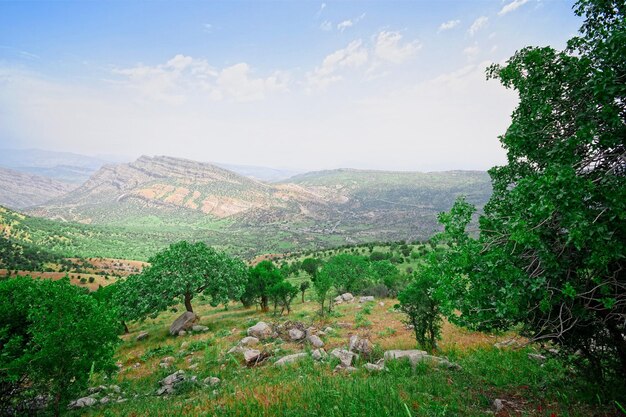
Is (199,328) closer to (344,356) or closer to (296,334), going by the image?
(296,334)

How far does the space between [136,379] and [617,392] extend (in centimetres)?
2289

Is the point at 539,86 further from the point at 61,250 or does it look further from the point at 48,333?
the point at 61,250

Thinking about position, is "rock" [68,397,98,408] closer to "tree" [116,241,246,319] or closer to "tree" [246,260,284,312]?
"tree" [116,241,246,319]

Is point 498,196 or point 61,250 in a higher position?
point 498,196

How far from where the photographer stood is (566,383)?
31.7ft

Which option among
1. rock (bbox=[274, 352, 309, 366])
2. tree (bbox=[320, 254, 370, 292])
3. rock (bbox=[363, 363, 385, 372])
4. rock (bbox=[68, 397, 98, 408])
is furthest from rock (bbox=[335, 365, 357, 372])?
tree (bbox=[320, 254, 370, 292])

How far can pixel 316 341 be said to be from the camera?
67.7ft

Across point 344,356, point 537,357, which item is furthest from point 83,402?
point 537,357

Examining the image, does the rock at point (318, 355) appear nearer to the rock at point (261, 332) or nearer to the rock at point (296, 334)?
the rock at point (296, 334)

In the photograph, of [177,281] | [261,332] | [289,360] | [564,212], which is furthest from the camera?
[177,281]

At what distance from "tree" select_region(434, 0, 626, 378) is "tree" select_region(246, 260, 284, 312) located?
28457mm

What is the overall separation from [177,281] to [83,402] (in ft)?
48.6

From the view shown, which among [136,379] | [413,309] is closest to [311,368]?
[413,309]

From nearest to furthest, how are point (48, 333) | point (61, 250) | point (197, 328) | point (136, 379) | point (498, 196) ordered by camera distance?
point (498, 196) → point (48, 333) → point (136, 379) → point (197, 328) → point (61, 250)
